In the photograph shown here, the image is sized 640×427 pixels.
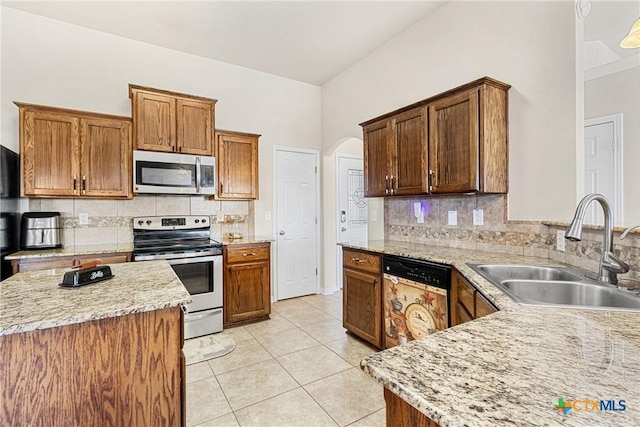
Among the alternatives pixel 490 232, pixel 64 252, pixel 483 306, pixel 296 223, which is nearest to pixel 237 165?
pixel 296 223

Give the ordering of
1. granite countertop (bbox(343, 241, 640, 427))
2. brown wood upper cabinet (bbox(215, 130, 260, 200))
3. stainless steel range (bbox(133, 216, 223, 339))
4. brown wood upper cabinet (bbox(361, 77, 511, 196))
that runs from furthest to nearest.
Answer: brown wood upper cabinet (bbox(215, 130, 260, 200)) → stainless steel range (bbox(133, 216, 223, 339)) → brown wood upper cabinet (bbox(361, 77, 511, 196)) → granite countertop (bbox(343, 241, 640, 427))

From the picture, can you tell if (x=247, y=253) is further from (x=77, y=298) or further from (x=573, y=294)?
(x=573, y=294)

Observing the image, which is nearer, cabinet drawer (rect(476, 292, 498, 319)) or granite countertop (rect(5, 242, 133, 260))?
cabinet drawer (rect(476, 292, 498, 319))

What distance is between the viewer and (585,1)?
76.9 inches

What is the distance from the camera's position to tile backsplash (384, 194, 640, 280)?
1.66 m

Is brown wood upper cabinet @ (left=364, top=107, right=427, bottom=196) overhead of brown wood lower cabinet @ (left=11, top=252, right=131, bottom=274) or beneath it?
overhead

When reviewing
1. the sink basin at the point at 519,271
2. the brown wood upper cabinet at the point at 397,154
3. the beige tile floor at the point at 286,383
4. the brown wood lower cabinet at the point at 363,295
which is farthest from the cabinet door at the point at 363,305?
the sink basin at the point at 519,271

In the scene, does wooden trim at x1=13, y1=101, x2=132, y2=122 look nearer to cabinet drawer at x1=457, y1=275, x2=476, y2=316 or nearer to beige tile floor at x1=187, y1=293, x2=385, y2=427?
beige tile floor at x1=187, y1=293, x2=385, y2=427

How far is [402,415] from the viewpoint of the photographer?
2.28 feet

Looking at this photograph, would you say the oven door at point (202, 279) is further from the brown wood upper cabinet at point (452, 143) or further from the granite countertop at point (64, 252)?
the brown wood upper cabinet at point (452, 143)

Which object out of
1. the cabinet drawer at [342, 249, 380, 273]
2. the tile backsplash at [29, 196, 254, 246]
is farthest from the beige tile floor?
the tile backsplash at [29, 196, 254, 246]

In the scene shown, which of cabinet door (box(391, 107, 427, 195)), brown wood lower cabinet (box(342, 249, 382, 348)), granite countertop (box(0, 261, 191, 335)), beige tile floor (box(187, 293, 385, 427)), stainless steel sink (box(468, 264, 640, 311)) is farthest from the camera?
brown wood lower cabinet (box(342, 249, 382, 348))

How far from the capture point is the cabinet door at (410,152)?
8.42 ft

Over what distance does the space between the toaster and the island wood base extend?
3420 millimetres
